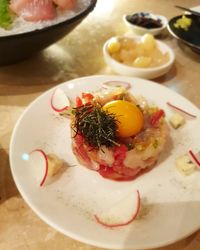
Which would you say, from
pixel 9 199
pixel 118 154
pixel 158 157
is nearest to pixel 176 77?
pixel 158 157

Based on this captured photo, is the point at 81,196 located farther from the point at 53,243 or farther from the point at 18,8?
the point at 18,8

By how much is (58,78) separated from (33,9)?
1.39ft

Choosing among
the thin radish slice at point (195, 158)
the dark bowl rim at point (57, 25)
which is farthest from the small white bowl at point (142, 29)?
the thin radish slice at point (195, 158)

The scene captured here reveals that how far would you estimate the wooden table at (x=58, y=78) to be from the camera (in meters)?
1.24

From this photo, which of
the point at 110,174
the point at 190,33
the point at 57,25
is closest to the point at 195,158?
the point at 110,174

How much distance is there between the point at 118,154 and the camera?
1.35 m

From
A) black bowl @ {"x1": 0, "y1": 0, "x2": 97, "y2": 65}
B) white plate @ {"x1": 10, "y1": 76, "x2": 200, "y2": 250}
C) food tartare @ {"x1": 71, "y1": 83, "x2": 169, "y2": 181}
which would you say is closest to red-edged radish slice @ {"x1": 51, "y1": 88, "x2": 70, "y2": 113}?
Answer: white plate @ {"x1": 10, "y1": 76, "x2": 200, "y2": 250}

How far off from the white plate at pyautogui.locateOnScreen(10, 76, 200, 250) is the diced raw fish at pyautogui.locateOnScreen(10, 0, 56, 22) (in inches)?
18.1

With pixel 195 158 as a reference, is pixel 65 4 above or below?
above

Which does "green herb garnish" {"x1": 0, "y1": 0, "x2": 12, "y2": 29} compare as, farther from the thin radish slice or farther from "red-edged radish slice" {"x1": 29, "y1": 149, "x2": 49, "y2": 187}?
the thin radish slice

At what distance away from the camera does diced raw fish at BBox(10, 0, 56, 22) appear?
1.83 meters

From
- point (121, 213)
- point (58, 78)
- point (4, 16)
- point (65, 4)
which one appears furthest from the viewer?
point (58, 78)

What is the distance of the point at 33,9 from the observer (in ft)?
6.03

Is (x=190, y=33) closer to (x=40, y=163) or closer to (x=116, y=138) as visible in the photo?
(x=116, y=138)
